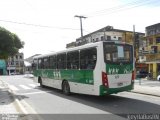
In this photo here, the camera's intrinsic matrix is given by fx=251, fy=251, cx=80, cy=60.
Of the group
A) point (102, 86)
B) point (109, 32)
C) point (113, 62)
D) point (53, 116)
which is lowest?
point (53, 116)

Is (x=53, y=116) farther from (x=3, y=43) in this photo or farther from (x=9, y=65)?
(x=9, y=65)

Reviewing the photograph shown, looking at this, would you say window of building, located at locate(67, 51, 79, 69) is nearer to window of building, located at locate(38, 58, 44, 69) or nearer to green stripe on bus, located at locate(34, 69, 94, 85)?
green stripe on bus, located at locate(34, 69, 94, 85)

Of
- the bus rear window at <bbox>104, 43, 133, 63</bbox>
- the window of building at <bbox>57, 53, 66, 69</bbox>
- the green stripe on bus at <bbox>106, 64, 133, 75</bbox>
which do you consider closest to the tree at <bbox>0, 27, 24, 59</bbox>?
the window of building at <bbox>57, 53, 66, 69</bbox>

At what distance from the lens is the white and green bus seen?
39.1ft

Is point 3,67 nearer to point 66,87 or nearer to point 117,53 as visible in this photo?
point 66,87

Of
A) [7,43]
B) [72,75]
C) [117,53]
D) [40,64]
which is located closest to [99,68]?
[117,53]

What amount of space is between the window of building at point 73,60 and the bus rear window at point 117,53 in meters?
2.48

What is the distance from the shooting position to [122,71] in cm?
1259

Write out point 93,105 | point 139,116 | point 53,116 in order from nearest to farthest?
point 139,116 < point 53,116 < point 93,105

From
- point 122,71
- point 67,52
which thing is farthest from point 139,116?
point 67,52

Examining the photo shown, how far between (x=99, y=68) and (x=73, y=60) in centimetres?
305

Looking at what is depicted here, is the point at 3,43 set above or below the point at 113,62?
above

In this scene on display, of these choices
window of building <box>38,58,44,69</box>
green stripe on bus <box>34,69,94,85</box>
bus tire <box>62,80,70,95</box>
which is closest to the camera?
green stripe on bus <box>34,69,94,85</box>

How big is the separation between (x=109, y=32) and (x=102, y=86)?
130 ft
